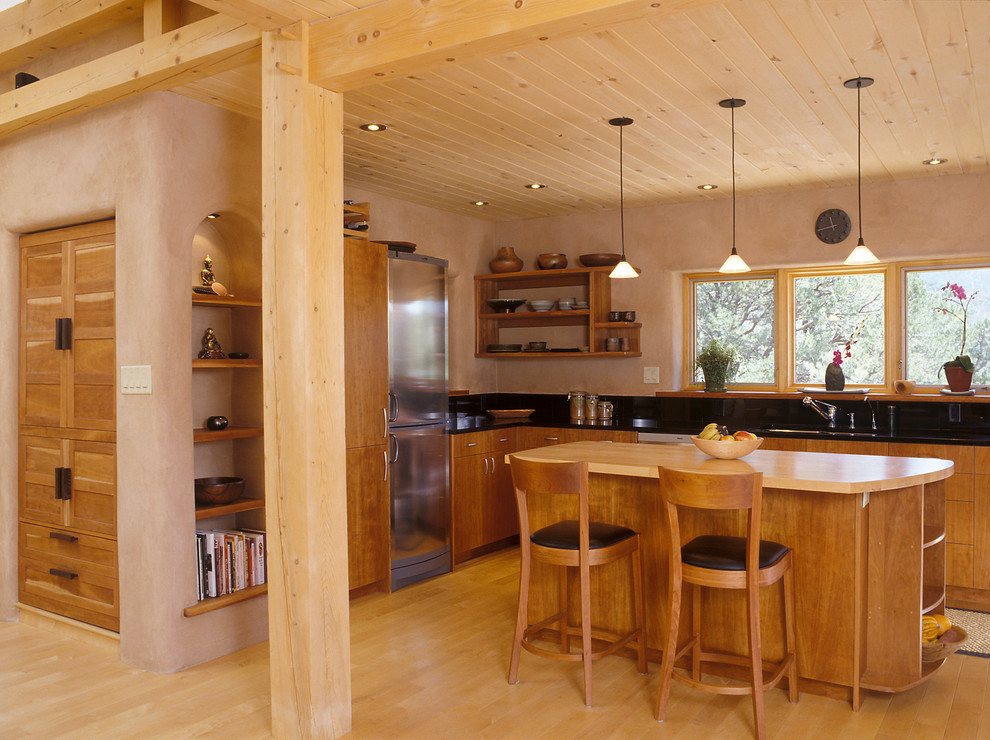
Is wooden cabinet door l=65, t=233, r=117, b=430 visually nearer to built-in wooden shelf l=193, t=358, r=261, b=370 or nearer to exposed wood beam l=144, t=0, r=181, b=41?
built-in wooden shelf l=193, t=358, r=261, b=370

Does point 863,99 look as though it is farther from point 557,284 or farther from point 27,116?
point 27,116

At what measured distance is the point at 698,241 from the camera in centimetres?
598

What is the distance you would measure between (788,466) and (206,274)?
281 centimetres

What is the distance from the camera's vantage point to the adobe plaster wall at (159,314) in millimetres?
3465

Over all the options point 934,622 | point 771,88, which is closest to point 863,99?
point 771,88

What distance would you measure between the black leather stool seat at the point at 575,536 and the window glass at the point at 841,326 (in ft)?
10.00

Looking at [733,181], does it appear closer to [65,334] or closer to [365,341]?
[365,341]

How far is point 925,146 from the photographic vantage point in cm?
441

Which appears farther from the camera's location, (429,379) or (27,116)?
(429,379)

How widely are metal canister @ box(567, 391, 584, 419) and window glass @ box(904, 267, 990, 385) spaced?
2.32 metres

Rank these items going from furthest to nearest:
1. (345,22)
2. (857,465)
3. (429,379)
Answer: (429,379), (857,465), (345,22)

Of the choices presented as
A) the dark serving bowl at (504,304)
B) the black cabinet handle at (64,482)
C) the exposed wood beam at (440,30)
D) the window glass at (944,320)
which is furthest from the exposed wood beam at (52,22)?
the window glass at (944,320)

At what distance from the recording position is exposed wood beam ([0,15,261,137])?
2.98m

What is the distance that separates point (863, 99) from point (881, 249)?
197 cm
